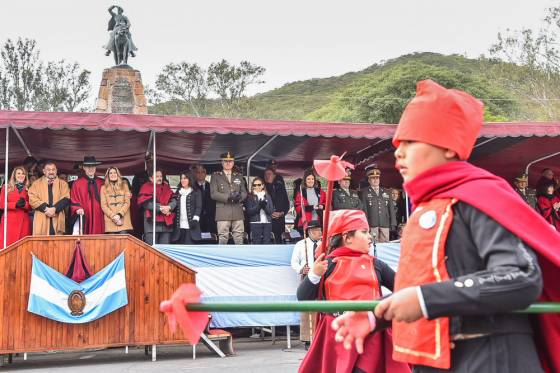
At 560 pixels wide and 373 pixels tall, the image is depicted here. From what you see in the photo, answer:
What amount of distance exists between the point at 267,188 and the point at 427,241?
10.6m

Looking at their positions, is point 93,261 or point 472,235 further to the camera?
point 93,261

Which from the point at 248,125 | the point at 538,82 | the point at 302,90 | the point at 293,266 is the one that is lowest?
the point at 293,266

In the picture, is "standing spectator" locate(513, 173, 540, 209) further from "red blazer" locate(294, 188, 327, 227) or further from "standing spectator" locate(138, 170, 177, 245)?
"standing spectator" locate(138, 170, 177, 245)

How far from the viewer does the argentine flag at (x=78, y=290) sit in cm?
949

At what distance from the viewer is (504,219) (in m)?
2.46

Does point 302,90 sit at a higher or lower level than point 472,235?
higher

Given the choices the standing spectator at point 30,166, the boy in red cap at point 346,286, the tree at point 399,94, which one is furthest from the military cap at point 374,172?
the tree at point 399,94

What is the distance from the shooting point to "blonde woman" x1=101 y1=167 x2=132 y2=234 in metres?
11.4

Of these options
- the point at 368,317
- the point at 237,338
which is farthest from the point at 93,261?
the point at 368,317

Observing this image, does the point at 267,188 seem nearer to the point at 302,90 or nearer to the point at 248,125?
the point at 248,125

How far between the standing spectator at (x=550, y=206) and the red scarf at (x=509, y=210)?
40.6ft

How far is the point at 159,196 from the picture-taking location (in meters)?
12.1

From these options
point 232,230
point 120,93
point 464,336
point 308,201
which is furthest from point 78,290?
point 120,93

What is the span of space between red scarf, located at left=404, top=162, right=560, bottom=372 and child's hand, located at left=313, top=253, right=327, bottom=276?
8.46 ft
